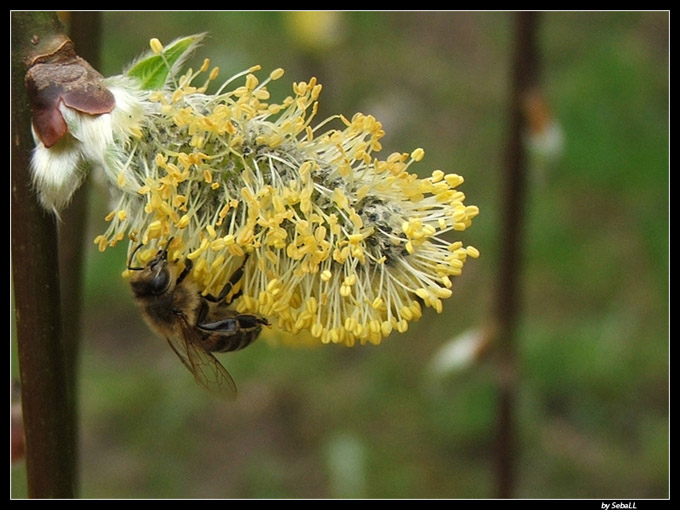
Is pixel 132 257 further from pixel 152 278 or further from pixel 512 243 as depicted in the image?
pixel 512 243

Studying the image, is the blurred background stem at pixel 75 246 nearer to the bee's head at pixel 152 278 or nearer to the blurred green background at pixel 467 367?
the bee's head at pixel 152 278

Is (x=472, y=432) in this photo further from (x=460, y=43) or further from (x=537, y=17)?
(x=460, y=43)

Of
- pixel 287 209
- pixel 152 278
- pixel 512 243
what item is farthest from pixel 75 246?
pixel 512 243

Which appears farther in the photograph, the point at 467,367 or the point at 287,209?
the point at 467,367

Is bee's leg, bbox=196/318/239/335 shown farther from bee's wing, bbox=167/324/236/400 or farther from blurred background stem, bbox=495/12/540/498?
blurred background stem, bbox=495/12/540/498

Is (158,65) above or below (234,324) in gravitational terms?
Answer: above

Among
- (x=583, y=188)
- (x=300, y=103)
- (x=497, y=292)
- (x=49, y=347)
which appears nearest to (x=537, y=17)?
(x=497, y=292)

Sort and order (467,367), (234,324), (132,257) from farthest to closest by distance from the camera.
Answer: (467,367) → (234,324) → (132,257)

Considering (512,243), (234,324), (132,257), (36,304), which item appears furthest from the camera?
(512,243)

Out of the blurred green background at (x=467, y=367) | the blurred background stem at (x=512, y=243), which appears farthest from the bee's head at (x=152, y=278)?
the blurred green background at (x=467, y=367)
